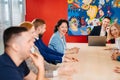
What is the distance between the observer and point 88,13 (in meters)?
5.79

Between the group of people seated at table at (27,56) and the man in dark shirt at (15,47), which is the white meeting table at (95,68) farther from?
the man in dark shirt at (15,47)

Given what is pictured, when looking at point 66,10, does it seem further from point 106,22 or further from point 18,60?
point 18,60

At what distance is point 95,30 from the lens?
18.8ft

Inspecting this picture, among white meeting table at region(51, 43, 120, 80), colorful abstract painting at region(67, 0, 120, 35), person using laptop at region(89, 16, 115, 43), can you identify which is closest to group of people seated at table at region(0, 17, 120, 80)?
white meeting table at region(51, 43, 120, 80)

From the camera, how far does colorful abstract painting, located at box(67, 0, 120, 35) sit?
571cm

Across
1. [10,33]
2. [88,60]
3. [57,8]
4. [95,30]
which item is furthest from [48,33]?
[10,33]

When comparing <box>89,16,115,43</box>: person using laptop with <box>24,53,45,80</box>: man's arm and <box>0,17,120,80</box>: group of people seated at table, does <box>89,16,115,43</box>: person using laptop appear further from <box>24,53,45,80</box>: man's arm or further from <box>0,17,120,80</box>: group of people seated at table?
<box>24,53,45,80</box>: man's arm

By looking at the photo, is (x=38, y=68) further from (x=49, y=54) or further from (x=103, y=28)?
(x=103, y=28)

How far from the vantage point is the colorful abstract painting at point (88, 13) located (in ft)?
18.7

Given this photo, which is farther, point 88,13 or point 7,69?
point 88,13

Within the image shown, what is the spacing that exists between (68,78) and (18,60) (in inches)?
29.1

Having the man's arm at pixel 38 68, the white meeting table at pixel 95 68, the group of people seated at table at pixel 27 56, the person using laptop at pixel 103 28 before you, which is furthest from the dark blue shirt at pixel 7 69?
the person using laptop at pixel 103 28

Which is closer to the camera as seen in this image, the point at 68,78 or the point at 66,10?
the point at 68,78

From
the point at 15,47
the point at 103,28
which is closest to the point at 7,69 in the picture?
the point at 15,47
